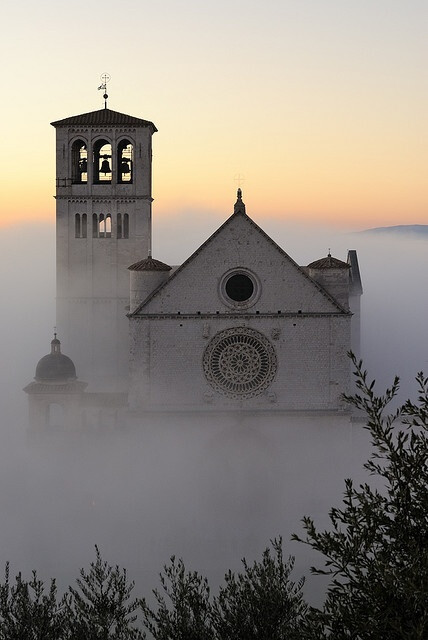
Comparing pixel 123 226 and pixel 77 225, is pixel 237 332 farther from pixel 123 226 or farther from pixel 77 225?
pixel 77 225

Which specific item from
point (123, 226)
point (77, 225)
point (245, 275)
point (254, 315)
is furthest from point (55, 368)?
point (245, 275)

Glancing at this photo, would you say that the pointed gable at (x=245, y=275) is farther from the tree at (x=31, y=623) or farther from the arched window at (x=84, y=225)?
the tree at (x=31, y=623)

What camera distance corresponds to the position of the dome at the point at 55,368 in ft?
142

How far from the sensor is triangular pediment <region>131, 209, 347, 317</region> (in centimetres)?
3956

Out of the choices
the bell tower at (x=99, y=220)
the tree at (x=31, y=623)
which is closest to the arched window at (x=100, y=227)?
the bell tower at (x=99, y=220)

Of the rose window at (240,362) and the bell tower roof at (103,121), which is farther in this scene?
the bell tower roof at (103,121)

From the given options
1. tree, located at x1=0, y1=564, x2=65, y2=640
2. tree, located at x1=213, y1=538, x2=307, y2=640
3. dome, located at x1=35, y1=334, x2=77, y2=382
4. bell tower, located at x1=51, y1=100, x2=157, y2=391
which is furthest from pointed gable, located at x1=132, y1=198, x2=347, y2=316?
tree, located at x1=0, y1=564, x2=65, y2=640

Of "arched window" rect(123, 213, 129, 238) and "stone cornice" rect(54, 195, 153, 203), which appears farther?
"arched window" rect(123, 213, 129, 238)

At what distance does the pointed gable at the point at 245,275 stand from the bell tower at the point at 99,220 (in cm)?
860

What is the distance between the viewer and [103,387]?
48.5 meters

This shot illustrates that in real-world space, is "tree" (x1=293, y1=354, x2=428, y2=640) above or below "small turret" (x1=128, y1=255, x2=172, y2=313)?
below

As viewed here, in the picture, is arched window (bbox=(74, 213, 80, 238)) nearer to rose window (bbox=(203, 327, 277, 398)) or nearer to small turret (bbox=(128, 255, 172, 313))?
small turret (bbox=(128, 255, 172, 313))

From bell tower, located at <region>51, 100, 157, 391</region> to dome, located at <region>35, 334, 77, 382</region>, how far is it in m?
3.61

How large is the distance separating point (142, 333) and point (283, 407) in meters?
6.16
